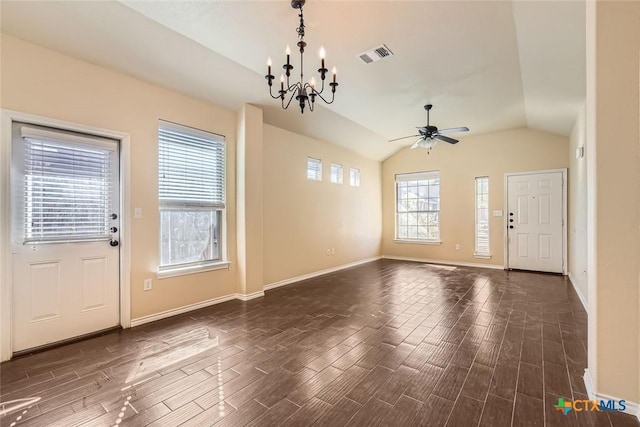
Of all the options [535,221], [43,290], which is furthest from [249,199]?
[535,221]

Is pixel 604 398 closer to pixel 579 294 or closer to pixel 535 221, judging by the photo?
pixel 579 294

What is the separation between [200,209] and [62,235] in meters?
1.48

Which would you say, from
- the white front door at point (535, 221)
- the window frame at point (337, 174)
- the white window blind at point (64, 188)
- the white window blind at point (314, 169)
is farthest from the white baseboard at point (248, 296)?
the white front door at point (535, 221)

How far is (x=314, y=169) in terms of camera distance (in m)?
5.95

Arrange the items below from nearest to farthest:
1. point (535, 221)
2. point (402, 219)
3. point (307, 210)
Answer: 1. point (307, 210)
2. point (535, 221)
3. point (402, 219)

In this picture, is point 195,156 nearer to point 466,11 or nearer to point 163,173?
point 163,173

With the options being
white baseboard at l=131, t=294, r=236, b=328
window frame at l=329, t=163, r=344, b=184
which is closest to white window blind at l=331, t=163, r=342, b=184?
window frame at l=329, t=163, r=344, b=184

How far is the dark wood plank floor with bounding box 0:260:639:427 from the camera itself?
179 cm

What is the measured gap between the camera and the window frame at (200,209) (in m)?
3.58

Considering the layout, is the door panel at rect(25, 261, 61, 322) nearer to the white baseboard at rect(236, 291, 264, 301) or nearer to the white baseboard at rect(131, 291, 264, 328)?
the white baseboard at rect(131, 291, 264, 328)

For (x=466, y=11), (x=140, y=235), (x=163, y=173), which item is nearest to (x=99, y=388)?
(x=140, y=235)

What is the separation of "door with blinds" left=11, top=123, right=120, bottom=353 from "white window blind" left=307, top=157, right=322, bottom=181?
3313mm

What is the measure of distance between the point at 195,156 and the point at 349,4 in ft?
8.67

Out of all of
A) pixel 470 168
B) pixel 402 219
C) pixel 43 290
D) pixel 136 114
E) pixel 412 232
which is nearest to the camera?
pixel 43 290
